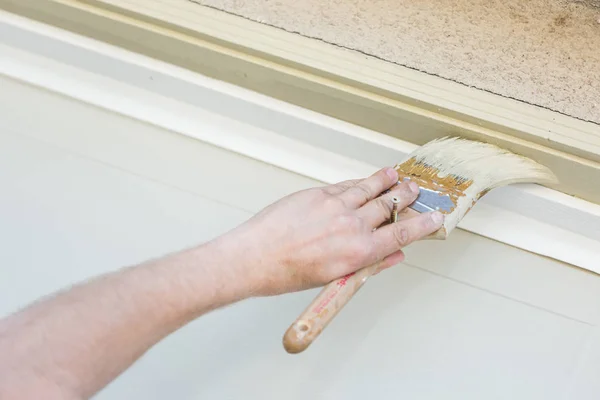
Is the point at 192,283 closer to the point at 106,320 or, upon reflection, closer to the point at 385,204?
the point at 106,320

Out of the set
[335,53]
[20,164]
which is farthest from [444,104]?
[20,164]

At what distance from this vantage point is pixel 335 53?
34.3 inches

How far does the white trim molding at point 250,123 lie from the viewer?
0.85m

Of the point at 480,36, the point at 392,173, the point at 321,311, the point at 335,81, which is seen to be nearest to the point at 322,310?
the point at 321,311

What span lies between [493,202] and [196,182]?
435mm

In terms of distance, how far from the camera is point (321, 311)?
0.62 metres

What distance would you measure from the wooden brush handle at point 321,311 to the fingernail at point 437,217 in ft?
0.28

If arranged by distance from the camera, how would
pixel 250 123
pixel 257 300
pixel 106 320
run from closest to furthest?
1. pixel 106 320
2. pixel 257 300
3. pixel 250 123

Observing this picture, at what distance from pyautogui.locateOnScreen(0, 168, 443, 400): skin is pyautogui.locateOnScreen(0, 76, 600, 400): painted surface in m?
0.16

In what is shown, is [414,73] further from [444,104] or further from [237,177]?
[237,177]

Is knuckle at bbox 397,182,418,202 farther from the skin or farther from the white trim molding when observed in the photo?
the white trim molding

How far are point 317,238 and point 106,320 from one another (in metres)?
0.24

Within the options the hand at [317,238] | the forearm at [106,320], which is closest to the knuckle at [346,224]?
the hand at [317,238]

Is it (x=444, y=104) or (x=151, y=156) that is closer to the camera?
(x=444, y=104)
